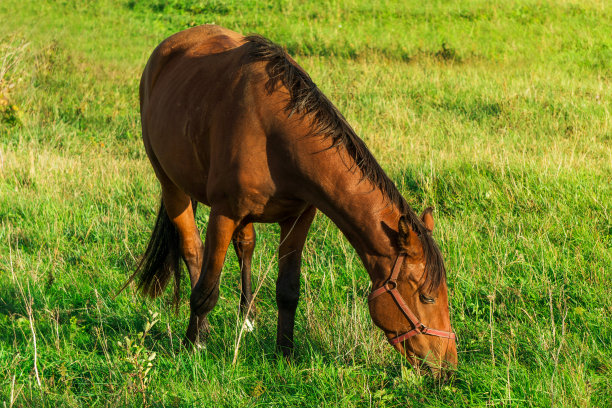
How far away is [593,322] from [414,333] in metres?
1.35

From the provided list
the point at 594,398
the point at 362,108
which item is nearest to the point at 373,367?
the point at 594,398

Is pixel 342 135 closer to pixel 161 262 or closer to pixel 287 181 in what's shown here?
pixel 287 181

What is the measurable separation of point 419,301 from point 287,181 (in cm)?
92

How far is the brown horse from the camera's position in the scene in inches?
116

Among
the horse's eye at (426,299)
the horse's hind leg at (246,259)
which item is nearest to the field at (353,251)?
the horse's hind leg at (246,259)

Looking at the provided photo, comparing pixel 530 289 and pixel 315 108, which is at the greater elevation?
pixel 315 108

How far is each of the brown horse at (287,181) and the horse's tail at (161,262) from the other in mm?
643

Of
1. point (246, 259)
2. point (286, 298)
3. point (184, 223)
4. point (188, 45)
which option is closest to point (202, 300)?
point (286, 298)

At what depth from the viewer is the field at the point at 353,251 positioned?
10.0 ft

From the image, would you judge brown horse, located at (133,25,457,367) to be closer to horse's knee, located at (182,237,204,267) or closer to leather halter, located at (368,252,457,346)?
leather halter, located at (368,252,457,346)

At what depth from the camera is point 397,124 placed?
25.5 feet

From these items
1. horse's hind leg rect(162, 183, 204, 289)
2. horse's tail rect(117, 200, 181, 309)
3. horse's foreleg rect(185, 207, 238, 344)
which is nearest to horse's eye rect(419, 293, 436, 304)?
horse's foreleg rect(185, 207, 238, 344)

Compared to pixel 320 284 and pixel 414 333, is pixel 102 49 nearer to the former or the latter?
pixel 320 284

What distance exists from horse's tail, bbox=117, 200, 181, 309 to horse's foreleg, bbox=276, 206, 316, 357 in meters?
0.95
